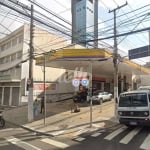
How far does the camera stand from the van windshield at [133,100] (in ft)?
49.9

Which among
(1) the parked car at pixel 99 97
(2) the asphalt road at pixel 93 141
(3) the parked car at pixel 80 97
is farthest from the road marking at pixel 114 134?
(3) the parked car at pixel 80 97

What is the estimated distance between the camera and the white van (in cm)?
1484

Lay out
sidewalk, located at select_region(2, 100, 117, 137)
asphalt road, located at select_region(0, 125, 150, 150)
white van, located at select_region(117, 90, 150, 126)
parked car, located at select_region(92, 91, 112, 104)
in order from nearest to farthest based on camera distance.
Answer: asphalt road, located at select_region(0, 125, 150, 150), white van, located at select_region(117, 90, 150, 126), sidewalk, located at select_region(2, 100, 117, 137), parked car, located at select_region(92, 91, 112, 104)

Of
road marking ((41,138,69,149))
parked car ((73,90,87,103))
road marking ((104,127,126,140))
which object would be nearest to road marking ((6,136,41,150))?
road marking ((41,138,69,149))

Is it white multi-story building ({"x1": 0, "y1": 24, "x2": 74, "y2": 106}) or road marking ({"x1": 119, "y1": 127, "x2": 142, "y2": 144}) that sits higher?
white multi-story building ({"x1": 0, "y1": 24, "x2": 74, "y2": 106})

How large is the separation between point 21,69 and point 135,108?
2462 centimetres

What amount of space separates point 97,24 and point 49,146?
8.15 metres

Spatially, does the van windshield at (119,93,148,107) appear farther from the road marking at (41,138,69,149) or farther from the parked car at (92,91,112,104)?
the parked car at (92,91,112,104)

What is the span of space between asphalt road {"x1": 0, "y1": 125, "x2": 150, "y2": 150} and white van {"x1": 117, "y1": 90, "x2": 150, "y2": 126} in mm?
660

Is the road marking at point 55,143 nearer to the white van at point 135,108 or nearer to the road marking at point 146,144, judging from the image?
the road marking at point 146,144

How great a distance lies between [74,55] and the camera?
2525cm

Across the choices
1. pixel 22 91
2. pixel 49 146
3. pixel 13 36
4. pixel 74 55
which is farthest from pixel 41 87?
pixel 49 146

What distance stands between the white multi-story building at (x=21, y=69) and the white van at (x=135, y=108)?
21.7m

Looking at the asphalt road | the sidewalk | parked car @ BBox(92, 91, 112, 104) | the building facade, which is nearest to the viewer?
the asphalt road
